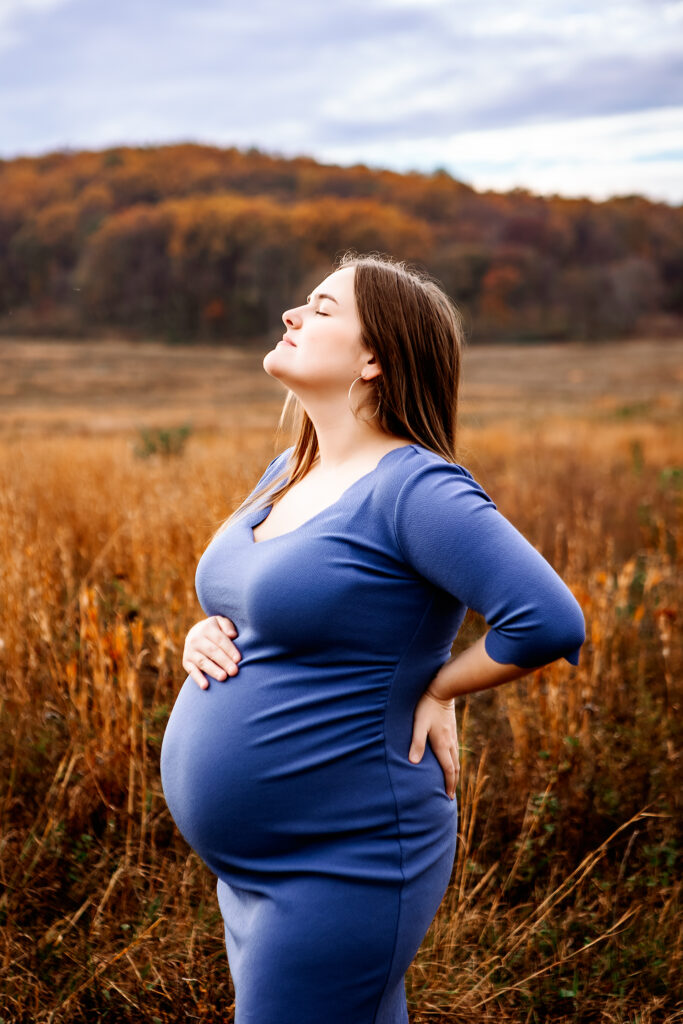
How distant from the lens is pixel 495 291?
2343 inches

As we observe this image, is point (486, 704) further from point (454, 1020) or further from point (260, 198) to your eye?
point (260, 198)

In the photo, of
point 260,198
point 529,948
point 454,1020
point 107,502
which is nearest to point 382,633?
point 454,1020

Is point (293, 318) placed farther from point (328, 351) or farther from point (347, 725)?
point (347, 725)

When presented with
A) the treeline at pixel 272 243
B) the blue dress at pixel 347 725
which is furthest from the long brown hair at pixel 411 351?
the treeline at pixel 272 243

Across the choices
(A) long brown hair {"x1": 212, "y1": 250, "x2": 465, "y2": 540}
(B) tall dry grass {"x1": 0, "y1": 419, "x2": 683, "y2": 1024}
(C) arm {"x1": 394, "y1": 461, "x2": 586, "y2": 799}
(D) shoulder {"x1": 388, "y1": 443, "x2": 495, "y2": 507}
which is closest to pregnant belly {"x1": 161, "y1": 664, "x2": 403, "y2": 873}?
A: (C) arm {"x1": 394, "y1": 461, "x2": 586, "y2": 799}

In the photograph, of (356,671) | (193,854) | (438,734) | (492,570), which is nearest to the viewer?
(492,570)

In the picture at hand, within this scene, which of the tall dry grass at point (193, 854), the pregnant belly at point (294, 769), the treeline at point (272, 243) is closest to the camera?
the pregnant belly at point (294, 769)

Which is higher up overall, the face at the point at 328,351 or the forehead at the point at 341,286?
the forehead at the point at 341,286

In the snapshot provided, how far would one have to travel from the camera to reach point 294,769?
1.45 m

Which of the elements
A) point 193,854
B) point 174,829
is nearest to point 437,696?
point 193,854

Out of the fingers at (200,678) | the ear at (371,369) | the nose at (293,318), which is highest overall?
the nose at (293,318)

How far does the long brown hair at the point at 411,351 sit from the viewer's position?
1568 millimetres

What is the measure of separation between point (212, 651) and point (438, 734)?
0.45 meters

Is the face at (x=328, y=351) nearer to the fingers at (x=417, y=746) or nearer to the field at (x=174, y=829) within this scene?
the field at (x=174, y=829)
